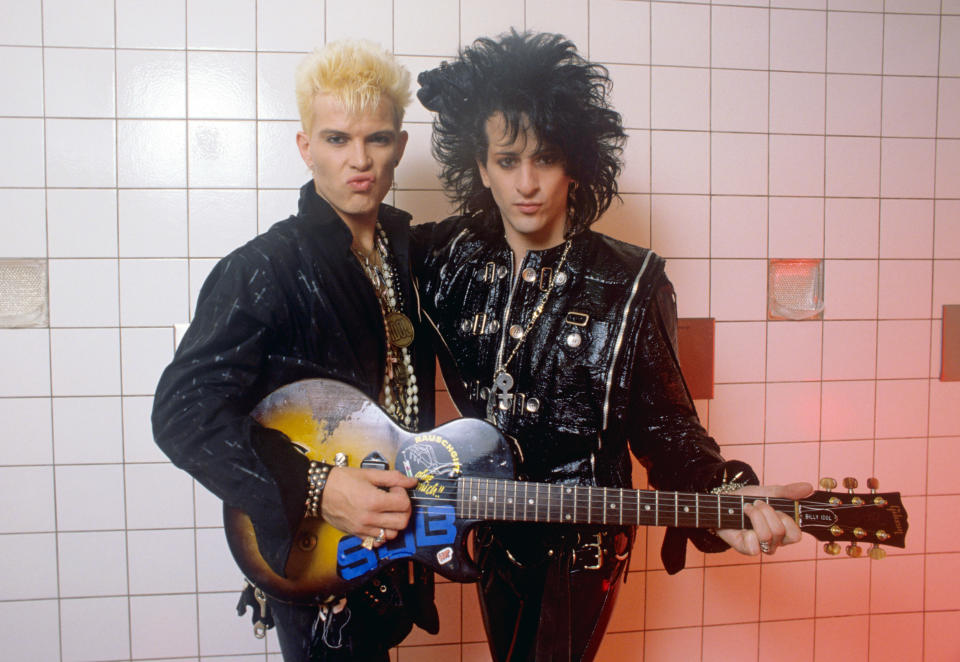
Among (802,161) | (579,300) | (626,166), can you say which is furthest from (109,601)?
(802,161)

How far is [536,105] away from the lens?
3.79 feet

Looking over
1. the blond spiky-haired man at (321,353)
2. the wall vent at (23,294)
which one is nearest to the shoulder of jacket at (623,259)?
the blond spiky-haired man at (321,353)

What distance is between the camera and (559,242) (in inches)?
50.2

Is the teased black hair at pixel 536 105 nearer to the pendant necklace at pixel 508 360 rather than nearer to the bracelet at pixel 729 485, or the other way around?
the pendant necklace at pixel 508 360

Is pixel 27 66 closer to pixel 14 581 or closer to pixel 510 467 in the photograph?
pixel 14 581

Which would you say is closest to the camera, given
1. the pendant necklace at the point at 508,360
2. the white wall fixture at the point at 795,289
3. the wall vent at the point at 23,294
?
the pendant necklace at the point at 508,360

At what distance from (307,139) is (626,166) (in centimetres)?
112

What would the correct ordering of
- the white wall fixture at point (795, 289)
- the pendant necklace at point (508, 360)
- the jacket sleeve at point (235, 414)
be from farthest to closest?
the white wall fixture at point (795, 289)
the pendant necklace at point (508, 360)
the jacket sleeve at point (235, 414)

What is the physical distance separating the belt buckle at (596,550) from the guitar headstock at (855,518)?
0.42m

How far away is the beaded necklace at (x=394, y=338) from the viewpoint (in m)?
1.23

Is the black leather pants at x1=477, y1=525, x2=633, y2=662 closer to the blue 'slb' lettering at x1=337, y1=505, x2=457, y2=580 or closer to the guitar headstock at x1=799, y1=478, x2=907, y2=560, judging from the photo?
the blue 'slb' lettering at x1=337, y1=505, x2=457, y2=580

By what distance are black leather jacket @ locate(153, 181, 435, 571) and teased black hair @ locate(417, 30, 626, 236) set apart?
38cm

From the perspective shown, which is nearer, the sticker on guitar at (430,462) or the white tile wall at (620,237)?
the sticker on guitar at (430,462)

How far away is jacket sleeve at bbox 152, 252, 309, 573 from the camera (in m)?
1.01
